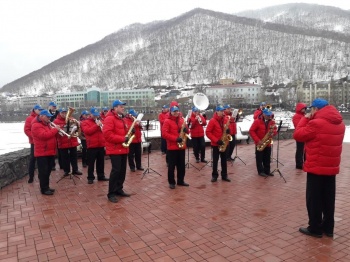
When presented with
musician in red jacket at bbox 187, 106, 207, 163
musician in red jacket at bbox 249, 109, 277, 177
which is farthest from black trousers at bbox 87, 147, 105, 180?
musician in red jacket at bbox 249, 109, 277, 177

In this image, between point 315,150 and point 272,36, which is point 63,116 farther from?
point 272,36

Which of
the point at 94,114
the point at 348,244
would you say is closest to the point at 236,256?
the point at 348,244

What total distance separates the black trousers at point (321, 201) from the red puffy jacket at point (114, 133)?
11.8 feet

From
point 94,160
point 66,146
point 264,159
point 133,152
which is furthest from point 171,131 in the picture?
point 66,146

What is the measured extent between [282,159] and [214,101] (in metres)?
97.6

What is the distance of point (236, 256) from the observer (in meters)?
4.13

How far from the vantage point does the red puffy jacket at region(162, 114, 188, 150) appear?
7.34 metres

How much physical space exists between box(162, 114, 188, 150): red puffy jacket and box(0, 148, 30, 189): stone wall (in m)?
4.02

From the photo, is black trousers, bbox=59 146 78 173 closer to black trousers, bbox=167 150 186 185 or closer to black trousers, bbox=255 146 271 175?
black trousers, bbox=167 150 186 185

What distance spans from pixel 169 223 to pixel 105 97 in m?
124

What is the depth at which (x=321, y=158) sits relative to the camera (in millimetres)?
4492

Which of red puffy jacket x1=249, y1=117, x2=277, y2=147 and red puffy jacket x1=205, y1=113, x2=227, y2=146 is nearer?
red puffy jacket x1=205, y1=113, x2=227, y2=146

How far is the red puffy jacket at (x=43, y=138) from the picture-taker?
685cm

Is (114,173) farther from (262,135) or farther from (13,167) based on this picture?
(262,135)
